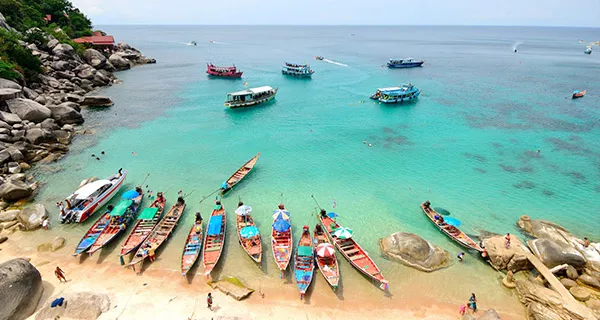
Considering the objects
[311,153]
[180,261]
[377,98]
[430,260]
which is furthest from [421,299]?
[377,98]

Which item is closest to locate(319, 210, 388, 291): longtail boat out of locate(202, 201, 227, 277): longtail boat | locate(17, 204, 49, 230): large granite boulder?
locate(202, 201, 227, 277): longtail boat

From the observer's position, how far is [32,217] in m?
27.4

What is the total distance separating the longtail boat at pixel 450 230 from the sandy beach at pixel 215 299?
13.5 feet

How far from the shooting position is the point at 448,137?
51.5 metres

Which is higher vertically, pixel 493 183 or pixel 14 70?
pixel 14 70

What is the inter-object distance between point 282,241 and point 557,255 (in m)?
21.7

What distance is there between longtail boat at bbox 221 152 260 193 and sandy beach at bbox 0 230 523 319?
11.8m

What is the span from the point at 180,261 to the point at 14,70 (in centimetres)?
5241

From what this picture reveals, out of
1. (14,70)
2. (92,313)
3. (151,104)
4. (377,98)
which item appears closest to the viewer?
(92,313)

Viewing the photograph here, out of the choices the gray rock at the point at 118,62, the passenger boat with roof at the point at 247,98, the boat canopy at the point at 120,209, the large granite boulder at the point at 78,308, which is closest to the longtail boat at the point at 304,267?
the large granite boulder at the point at 78,308

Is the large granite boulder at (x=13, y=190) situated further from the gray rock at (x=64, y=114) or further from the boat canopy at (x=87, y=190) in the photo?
the gray rock at (x=64, y=114)

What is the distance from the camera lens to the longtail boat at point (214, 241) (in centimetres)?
2325

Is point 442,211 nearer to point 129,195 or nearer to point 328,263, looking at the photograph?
point 328,263

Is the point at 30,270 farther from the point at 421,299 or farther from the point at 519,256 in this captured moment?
the point at 519,256
